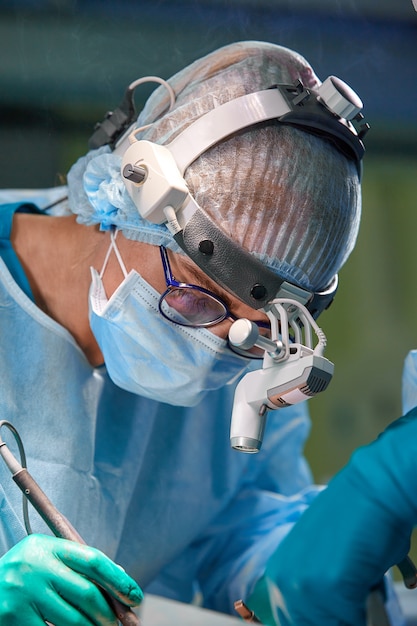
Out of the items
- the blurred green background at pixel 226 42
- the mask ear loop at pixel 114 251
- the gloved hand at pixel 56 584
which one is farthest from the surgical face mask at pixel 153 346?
the gloved hand at pixel 56 584

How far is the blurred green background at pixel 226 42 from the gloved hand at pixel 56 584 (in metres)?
0.54

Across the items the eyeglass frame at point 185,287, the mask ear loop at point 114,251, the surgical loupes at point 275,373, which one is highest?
the mask ear loop at point 114,251

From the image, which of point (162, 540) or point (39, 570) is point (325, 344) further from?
point (162, 540)

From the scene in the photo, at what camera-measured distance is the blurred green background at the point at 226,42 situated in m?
1.31

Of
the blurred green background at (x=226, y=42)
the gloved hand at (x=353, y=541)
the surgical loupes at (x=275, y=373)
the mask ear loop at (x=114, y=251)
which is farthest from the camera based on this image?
the mask ear loop at (x=114, y=251)

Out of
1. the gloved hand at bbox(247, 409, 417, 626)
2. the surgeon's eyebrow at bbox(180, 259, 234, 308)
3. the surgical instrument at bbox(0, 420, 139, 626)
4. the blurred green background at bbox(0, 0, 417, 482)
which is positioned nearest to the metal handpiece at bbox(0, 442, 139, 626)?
the surgical instrument at bbox(0, 420, 139, 626)

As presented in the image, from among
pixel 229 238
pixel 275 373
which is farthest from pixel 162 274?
pixel 275 373

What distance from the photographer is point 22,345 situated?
1.51 metres

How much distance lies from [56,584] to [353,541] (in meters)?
0.46

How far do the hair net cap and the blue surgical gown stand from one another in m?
0.34

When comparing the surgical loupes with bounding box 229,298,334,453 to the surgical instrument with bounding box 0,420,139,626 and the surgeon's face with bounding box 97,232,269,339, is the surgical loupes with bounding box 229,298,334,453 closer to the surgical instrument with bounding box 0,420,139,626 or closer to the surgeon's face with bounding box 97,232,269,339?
the surgeon's face with bounding box 97,232,269,339

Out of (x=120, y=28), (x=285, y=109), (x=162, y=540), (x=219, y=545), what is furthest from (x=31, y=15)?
(x=219, y=545)

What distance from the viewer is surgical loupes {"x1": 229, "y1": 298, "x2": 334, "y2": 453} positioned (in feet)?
3.86

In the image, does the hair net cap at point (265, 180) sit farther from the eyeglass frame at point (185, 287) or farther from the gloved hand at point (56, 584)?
the gloved hand at point (56, 584)
